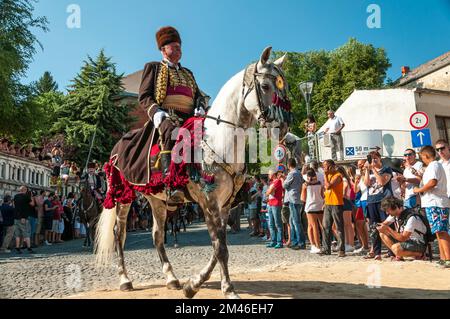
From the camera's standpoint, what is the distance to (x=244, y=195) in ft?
18.5

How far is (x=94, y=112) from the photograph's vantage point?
38344 mm

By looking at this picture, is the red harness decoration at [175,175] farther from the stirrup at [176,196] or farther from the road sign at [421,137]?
the road sign at [421,137]

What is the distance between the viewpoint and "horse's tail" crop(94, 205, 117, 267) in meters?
6.83

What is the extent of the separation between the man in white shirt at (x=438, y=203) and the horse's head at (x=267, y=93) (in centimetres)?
A: 404

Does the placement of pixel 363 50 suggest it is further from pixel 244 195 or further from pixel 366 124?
pixel 244 195

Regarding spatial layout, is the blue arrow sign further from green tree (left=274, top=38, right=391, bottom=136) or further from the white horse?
green tree (left=274, top=38, right=391, bottom=136)

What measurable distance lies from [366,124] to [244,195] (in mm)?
24644

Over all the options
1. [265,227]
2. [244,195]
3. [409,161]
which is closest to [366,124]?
[265,227]

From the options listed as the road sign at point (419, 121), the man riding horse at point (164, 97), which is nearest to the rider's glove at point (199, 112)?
the man riding horse at point (164, 97)

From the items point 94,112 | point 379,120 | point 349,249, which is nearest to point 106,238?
point 349,249

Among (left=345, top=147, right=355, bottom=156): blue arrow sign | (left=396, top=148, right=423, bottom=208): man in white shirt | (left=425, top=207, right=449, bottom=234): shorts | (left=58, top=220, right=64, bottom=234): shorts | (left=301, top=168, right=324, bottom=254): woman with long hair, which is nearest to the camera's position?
(left=425, top=207, right=449, bottom=234): shorts

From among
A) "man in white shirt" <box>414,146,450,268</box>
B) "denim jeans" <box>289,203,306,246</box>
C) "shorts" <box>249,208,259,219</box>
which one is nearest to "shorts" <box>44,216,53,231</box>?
"shorts" <box>249,208,259,219</box>

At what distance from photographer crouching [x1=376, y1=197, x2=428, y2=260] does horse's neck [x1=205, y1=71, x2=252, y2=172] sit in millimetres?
4954
